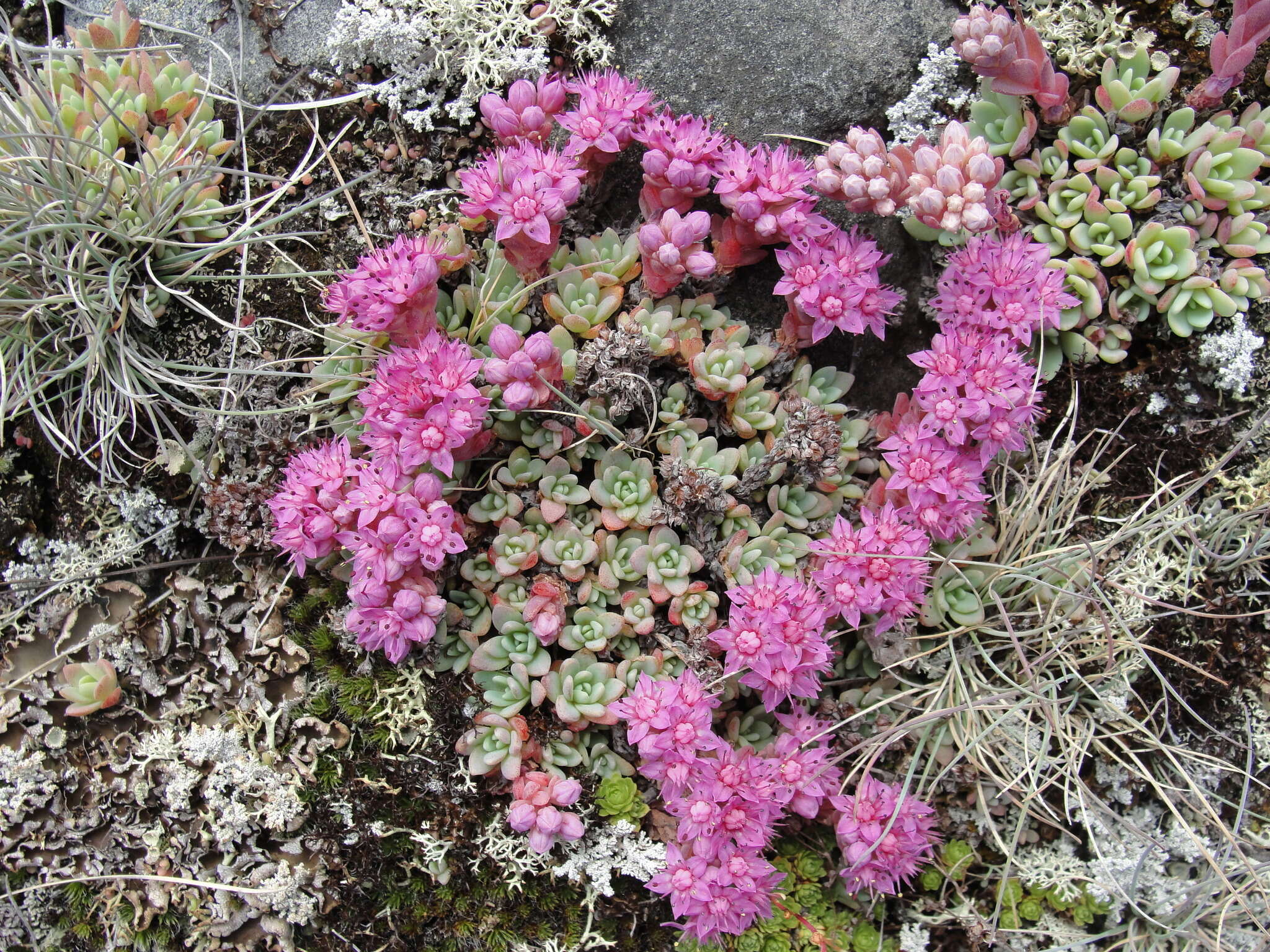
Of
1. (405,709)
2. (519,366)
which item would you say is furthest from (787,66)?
(405,709)

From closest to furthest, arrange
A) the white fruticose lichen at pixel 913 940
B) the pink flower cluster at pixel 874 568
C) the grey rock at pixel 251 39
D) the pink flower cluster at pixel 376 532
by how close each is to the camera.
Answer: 1. the pink flower cluster at pixel 376 532
2. the pink flower cluster at pixel 874 568
3. the white fruticose lichen at pixel 913 940
4. the grey rock at pixel 251 39

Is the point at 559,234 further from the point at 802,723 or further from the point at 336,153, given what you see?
the point at 802,723

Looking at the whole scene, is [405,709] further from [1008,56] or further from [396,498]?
[1008,56]

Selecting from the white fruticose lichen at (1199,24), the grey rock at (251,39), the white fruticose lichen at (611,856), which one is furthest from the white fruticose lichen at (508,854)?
the white fruticose lichen at (1199,24)

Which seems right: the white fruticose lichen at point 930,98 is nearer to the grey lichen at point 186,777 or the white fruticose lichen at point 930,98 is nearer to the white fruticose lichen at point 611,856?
the white fruticose lichen at point 611,856

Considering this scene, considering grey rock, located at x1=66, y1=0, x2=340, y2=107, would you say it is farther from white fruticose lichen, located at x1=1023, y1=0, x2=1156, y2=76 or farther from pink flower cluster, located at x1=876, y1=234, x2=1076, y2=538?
white fruticose lichen, located at x1=1023, y1=0, x2=1156, y2=76

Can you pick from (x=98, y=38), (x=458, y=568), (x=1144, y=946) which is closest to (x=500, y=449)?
(x=458, y=568)
